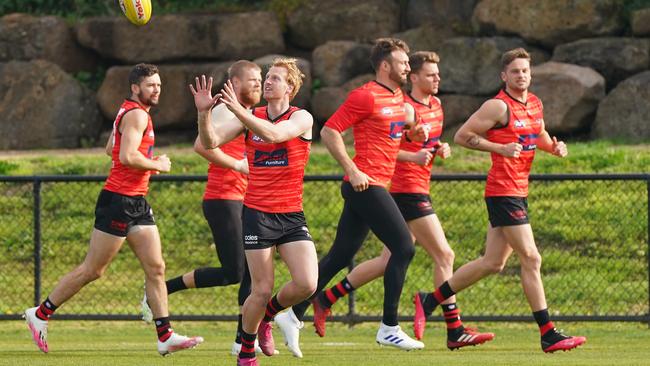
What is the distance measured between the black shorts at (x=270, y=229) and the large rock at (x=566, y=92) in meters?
11.1

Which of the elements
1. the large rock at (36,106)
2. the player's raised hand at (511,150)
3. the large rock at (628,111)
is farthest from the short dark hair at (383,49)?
the large rock at (36,106)

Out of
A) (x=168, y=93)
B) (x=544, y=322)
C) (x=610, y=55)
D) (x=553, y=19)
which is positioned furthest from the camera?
(x=168, y=93)

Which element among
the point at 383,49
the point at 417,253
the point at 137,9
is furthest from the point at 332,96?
the point at 383,49

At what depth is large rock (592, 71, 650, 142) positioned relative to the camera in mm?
20516

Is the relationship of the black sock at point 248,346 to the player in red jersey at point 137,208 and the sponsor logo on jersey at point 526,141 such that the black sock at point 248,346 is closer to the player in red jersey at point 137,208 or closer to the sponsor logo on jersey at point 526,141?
the player in red jersey at point 137,208

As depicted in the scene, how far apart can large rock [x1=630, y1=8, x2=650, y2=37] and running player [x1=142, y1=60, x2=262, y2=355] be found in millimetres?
10944

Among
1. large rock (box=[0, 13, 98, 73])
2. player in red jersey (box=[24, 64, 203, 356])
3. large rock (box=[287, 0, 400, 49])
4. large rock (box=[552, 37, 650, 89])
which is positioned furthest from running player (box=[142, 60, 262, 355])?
large rock (box=[0, 13, 98, 73])

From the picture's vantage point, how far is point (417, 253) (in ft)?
54.7

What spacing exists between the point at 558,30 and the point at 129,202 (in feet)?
39.1

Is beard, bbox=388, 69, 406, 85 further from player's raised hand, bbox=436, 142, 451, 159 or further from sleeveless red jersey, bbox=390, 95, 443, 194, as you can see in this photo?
player's raised hand, bbox=436, 142, 451, 159

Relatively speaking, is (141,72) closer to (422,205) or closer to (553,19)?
(422,205)

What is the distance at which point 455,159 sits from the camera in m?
19.2

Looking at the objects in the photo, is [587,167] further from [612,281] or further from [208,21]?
[208,21]

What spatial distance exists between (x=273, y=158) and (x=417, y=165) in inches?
96.4
